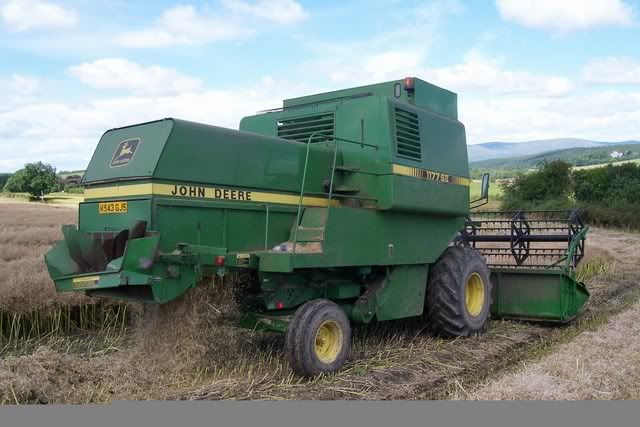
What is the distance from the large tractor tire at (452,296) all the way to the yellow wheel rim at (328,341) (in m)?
2.21

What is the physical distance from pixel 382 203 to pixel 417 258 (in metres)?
1.15

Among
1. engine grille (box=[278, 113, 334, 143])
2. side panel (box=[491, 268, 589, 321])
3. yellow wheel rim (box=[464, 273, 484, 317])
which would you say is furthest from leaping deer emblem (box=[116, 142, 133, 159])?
side panel (box=[491, 268, 589, 321])

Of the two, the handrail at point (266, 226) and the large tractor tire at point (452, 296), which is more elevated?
the handrail at point (266, 226)

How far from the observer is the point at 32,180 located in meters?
51.2

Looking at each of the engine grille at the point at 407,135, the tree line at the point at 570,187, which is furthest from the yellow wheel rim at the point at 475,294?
the tree line at the point at 570,187

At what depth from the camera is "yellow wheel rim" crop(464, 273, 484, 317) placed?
909 centimetres

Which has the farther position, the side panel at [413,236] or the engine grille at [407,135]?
the engine grille at [407,135]

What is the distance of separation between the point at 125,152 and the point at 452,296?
14.7 feet

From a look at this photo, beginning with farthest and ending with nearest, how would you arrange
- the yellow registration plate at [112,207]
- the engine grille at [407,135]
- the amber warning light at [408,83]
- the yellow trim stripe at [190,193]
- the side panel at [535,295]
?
the side panel at [535,295], the amber warning light at [408,83], the engine grille at [407,135], the yellow registration plate at [112,207], the yellow trim stripe at [190,193]

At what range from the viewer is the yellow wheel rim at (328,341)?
6555 millimetres

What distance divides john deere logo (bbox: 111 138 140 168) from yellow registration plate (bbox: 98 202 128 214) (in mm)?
382

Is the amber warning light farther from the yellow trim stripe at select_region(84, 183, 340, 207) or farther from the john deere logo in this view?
the john deere logo

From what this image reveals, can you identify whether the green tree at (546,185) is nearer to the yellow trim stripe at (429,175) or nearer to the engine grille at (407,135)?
the yellow trim stripe at (429,175)

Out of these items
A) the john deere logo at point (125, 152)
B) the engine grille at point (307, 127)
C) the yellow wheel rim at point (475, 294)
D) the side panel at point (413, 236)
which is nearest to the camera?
the john deere logo at point (125, 152)
